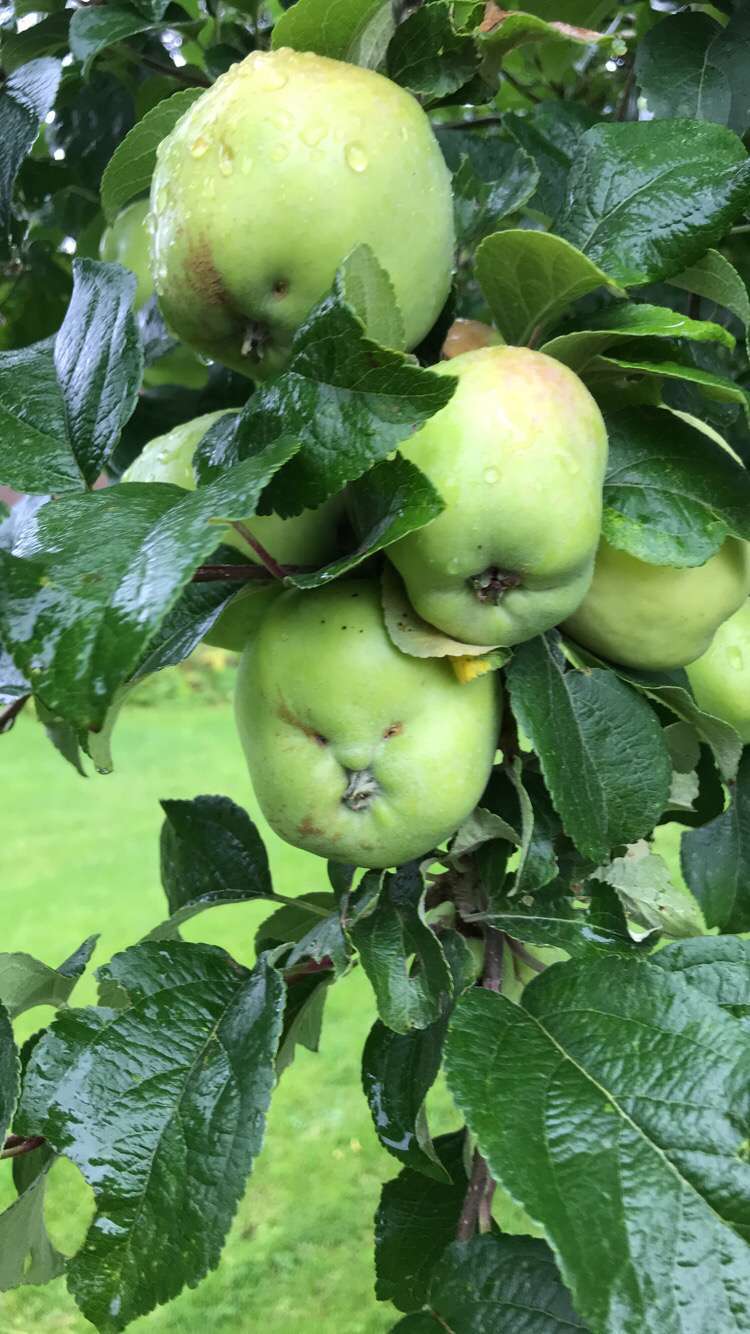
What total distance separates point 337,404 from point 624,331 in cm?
16

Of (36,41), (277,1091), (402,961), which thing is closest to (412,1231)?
(402,961)

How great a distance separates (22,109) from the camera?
724 mm

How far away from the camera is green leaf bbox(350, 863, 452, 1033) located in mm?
581

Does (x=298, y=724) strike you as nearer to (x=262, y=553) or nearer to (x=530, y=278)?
(x=262, y=553)

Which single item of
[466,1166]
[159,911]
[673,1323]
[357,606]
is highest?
[357,606]

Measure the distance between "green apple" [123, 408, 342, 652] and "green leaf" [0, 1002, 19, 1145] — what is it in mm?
229

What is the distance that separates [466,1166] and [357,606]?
1.17ft

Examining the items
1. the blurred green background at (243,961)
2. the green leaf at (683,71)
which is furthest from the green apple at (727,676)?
the blurred green background at (243,961)

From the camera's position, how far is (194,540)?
0.38m

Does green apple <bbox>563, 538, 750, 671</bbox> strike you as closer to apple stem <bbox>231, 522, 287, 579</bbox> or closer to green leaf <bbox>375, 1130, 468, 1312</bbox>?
apple stem <bbox>231, 522, 287, 579</bbox>

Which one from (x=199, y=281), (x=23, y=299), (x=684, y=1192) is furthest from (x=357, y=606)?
(x=23, y=299)

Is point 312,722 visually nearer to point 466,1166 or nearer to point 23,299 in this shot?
point 466,1166

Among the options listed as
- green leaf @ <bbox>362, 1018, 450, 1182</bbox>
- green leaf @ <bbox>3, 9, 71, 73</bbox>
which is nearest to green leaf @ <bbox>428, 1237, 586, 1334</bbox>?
green leaf @ <bbox>362, 1018, 450, 1182</bbox>

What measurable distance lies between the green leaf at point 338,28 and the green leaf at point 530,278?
0.12 metres
